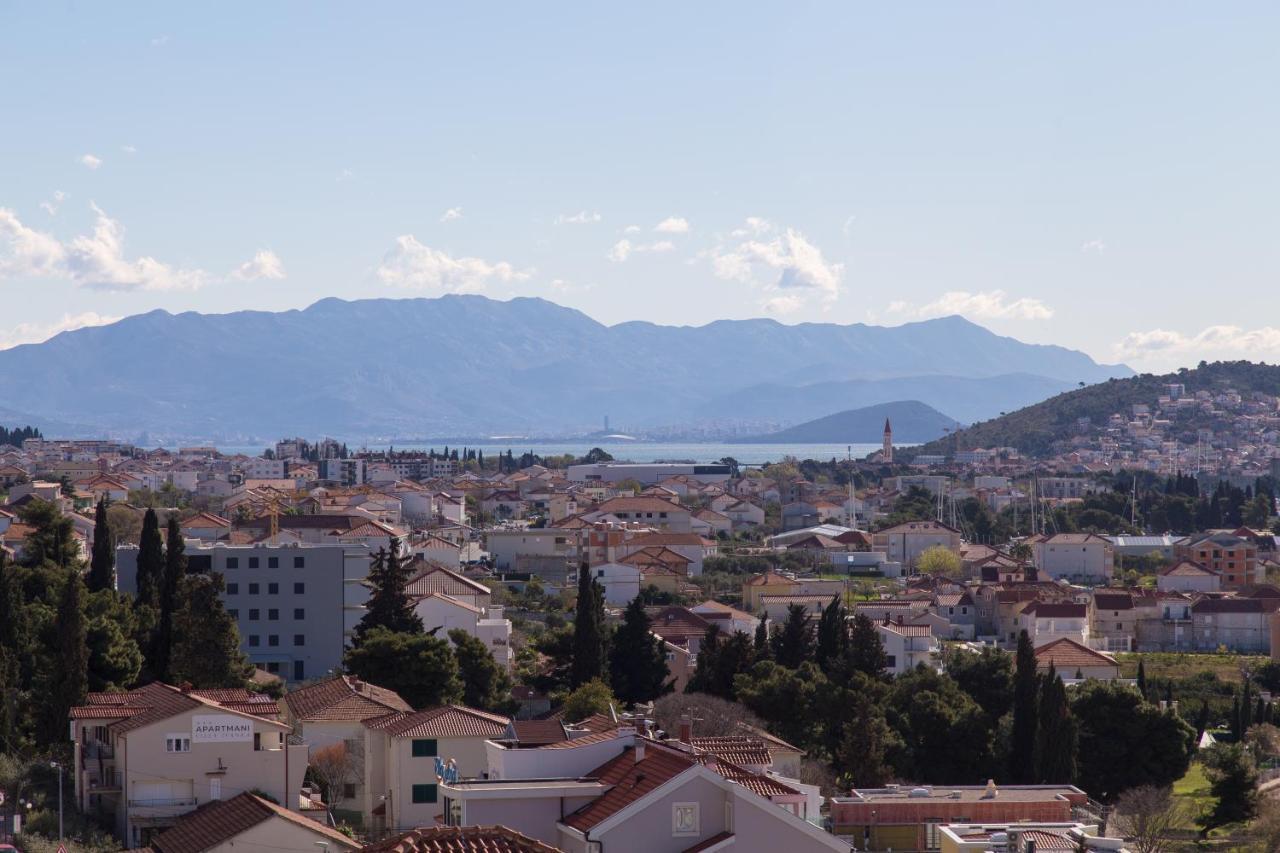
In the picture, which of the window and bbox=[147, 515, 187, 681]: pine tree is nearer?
the window

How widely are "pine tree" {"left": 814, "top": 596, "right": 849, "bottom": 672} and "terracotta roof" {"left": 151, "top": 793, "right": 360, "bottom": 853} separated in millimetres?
21319

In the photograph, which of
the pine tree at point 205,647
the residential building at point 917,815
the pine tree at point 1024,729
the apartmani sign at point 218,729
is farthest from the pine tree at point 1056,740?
the apartmani sign at point 218,729

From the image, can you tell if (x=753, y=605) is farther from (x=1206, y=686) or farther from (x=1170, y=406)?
(x=1170, y=406)

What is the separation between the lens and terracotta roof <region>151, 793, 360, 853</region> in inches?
779

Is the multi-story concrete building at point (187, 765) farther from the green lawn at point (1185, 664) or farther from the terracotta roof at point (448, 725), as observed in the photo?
the green lawn at point (1185, 664)

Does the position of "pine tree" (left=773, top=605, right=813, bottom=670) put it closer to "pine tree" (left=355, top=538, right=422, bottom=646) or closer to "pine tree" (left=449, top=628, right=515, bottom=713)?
"pine tree" (left=449, top=628, right=515, bottom=713)

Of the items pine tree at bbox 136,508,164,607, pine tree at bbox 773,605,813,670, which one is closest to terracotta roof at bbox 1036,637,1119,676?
pine tree at bbox 773,605,813,670

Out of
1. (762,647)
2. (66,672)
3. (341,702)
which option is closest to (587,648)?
(762,647)

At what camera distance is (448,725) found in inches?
1067

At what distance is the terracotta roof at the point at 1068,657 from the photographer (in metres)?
51.2

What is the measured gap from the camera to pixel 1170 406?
649 ft

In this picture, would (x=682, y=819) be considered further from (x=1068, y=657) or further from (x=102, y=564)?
(x=1068, y=657)

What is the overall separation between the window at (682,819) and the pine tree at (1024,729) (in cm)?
1943

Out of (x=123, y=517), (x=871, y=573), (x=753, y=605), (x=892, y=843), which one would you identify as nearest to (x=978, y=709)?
(x=892, y=843)
